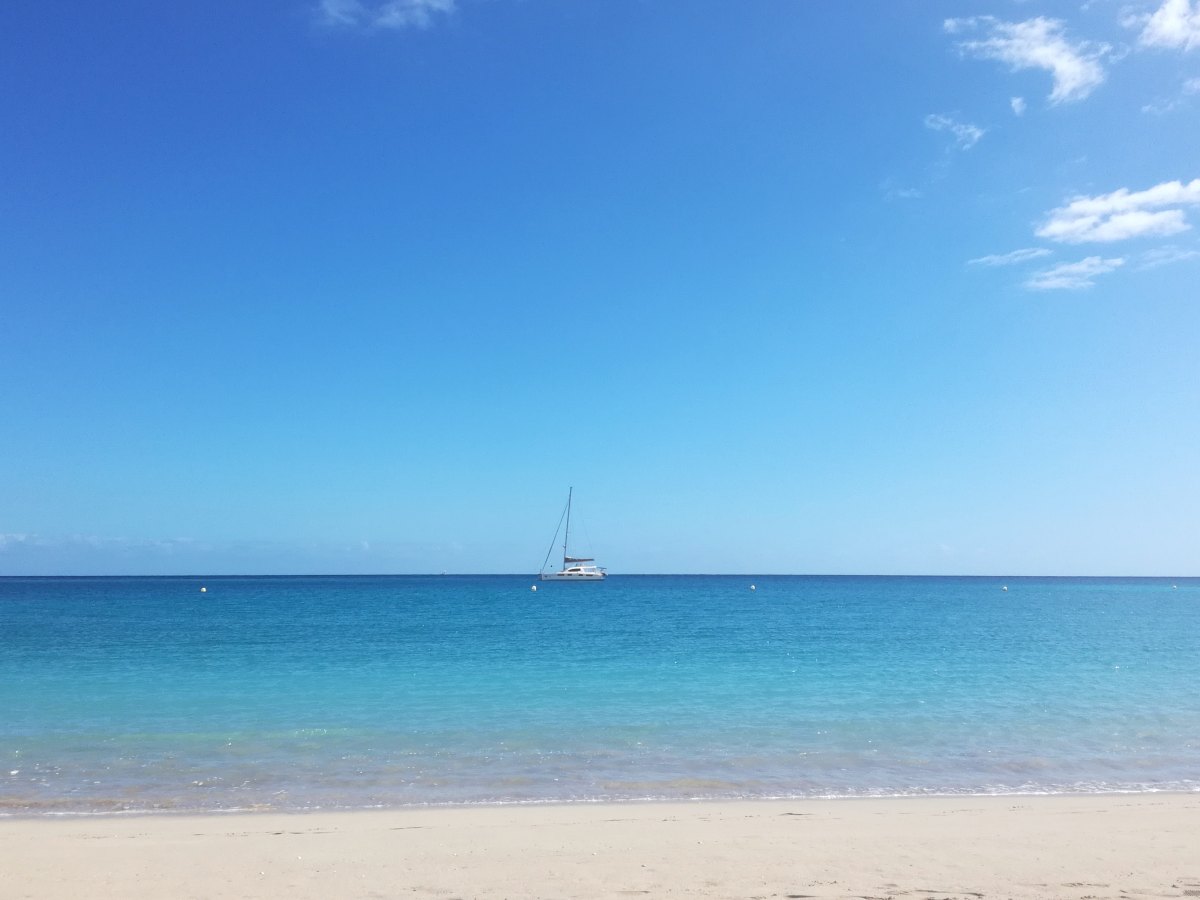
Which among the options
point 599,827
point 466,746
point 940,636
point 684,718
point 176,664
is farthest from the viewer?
point 940,636

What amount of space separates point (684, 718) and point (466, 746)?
5.75 m

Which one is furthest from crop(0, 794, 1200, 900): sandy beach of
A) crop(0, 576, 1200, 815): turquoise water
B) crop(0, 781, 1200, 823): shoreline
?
crop(0, 576, 1200, 815): turquoise water

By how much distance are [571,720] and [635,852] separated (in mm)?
9490

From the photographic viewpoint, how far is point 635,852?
10.1 metres

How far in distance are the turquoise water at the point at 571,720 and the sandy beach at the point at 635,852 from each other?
126 centimetres

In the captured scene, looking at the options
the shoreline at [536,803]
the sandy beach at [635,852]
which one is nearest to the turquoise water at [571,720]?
the shoreline at [536,803]

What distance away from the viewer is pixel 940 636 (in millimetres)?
46844

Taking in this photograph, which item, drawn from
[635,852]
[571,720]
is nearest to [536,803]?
[635,852]

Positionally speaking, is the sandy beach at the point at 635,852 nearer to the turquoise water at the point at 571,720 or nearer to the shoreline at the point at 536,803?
the shoreline at the point at 536,803

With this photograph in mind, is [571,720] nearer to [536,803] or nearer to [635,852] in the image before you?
[536,803]

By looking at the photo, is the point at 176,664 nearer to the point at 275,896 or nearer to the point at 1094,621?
the point at 275,896

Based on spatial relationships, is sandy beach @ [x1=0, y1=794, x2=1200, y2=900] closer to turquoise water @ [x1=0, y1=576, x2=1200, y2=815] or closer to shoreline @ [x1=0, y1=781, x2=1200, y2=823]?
shoreline @ [x1=0, y1=781, x2=1200, y2=823]

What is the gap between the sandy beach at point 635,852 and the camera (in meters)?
8.82

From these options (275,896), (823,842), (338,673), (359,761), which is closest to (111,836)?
(275,896)
